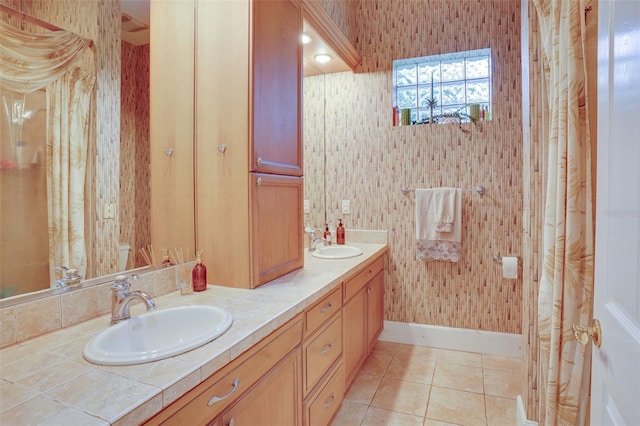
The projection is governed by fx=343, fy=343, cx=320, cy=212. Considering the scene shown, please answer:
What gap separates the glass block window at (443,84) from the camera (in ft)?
9.20

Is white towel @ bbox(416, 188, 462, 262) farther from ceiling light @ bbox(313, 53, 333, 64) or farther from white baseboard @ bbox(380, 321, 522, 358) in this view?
ceiling light @ bbox(313, 53, 333, 64)

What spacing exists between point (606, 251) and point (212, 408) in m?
1.09

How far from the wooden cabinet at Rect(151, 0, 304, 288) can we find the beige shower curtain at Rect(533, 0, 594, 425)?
120 cm

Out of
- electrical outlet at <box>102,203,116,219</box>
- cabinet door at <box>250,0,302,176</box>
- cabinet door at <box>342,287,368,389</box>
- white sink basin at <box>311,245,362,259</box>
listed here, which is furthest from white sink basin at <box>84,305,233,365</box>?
white sink basin at <box>311,245,362,259</box>

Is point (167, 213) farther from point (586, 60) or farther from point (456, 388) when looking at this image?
point (456, 388)

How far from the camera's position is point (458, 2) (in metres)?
2.79

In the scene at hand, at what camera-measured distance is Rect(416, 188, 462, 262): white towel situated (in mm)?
2729

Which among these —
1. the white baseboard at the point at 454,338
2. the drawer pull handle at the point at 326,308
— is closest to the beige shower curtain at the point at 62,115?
the drawer pull handle at the point at 326,308

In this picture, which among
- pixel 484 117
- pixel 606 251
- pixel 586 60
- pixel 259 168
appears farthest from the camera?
pixel 484 117

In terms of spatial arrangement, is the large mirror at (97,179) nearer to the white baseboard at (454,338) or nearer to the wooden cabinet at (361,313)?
the wooden cabinet at (361,313)

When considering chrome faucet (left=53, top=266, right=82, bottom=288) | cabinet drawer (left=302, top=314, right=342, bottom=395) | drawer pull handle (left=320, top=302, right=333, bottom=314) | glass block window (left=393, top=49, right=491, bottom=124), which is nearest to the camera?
chrome faucet (left=53, top=266, right=82, bottom=288)

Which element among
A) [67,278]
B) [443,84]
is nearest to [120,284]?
[67,278]

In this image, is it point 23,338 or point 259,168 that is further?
point 259,168

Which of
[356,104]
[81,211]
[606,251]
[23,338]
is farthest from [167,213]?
[356,104]
